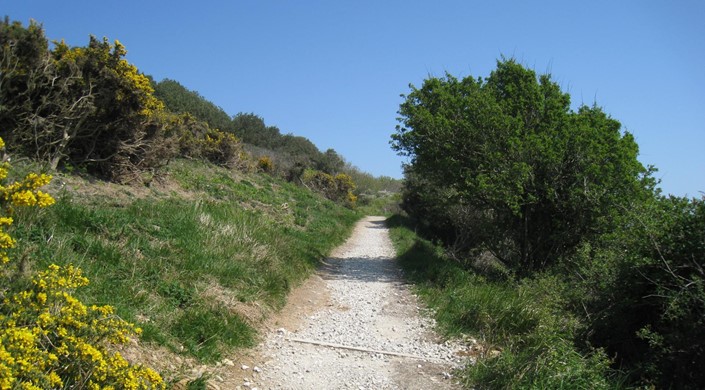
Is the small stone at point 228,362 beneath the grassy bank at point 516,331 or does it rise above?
beneath

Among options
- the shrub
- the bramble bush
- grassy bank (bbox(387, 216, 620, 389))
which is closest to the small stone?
the bramble bush

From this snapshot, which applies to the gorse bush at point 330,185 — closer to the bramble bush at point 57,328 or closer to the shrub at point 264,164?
the shrub at point 264,164

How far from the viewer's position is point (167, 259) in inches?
255

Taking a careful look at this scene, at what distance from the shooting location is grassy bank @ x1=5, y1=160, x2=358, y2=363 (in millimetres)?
5098

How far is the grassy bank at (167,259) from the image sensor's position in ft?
16.7

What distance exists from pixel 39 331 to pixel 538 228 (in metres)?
12.5

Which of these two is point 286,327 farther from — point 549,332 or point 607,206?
point 607,206

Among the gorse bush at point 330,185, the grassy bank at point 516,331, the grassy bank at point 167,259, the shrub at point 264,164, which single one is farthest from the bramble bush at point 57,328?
the gorse bush at point 330,185

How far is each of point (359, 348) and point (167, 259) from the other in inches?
112

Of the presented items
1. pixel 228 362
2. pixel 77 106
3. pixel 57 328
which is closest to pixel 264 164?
pixel 77 106

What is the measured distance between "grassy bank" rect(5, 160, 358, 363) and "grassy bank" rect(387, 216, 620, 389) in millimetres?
2848

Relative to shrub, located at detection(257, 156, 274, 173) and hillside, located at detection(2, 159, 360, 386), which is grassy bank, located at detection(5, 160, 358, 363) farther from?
shrub, located at detection(257, 156, 274, 173)

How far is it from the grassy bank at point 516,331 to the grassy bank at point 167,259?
112 inches

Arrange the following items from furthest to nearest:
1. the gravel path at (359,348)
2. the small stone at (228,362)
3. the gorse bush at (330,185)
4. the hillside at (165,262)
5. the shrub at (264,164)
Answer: the gorse bush at (330,185), the shrub at (264,164), the gravel path at (359,348), the small stone at (228,362), the hillside at (165,262)
